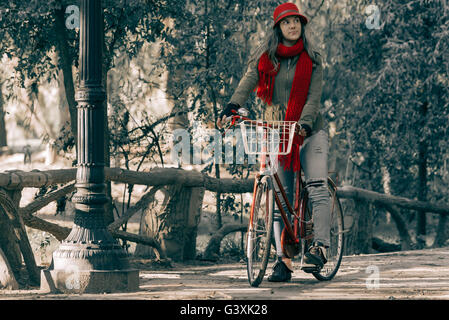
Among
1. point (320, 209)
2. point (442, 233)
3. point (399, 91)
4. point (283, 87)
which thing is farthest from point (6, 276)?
point (442, 233)

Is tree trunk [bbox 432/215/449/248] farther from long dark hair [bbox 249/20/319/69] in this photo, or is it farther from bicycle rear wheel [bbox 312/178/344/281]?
long dark hair [bbox 249/20/319/69]

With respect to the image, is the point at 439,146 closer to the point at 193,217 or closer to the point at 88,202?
the point at 193,217

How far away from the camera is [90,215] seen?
21.8 feet

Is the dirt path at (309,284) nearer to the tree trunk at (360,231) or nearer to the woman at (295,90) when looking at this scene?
the woman at (295,90)

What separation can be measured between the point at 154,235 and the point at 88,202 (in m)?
2.90

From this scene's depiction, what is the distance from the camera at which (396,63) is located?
1251 cm

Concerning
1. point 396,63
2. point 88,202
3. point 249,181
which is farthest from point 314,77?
point 396,63

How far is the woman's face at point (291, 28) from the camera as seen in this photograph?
6730mm

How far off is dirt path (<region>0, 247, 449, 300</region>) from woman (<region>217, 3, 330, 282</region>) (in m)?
0.40

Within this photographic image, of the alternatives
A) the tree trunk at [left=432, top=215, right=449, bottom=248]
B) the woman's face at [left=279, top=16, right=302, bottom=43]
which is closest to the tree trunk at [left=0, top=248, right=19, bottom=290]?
the woman's face at [left=279, top=16, right=302, bottom=43]

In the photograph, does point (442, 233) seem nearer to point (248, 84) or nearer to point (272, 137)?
point (248, 84)

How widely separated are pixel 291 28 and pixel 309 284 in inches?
78.0

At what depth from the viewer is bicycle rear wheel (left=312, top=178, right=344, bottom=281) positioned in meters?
7.23

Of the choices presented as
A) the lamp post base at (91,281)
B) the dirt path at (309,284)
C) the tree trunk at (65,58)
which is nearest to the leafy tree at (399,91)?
the dirt path at (309,284)
